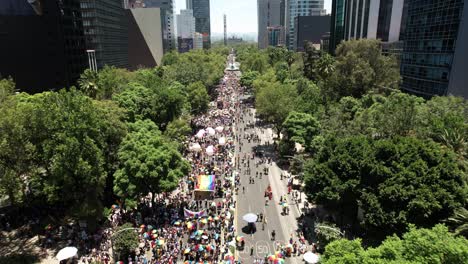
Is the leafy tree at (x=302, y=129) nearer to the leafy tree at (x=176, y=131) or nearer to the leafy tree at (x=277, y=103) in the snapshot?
the leafy tree at (x=277, y=103)

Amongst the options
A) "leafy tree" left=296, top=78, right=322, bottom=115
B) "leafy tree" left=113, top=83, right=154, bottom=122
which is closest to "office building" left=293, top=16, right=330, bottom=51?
"leafy tree" left=296, top=78, right=322, bottom=115

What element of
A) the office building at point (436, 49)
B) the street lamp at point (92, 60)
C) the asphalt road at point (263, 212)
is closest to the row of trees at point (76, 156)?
the asphalt road at point (263, 212)

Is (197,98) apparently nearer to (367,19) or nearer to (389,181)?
(389,181)

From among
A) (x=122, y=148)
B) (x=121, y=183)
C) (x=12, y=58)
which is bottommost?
(x=121, y=183)

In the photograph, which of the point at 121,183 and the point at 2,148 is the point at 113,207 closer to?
the point at 121,183

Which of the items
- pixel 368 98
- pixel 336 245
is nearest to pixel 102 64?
pixel 368 98

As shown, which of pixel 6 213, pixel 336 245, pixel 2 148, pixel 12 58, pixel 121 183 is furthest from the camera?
pixel 12 58
